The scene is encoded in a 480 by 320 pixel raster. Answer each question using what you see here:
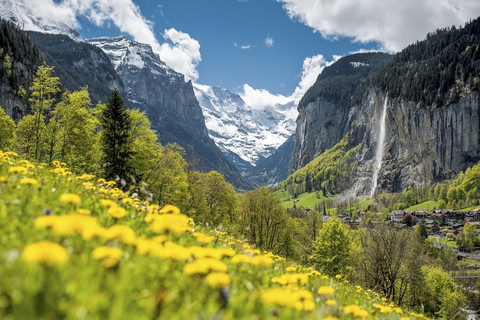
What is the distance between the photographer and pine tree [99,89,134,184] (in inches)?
1247

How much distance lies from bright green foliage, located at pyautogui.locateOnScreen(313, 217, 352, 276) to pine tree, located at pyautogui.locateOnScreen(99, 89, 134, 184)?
972 inches

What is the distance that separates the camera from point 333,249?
36.5 meters

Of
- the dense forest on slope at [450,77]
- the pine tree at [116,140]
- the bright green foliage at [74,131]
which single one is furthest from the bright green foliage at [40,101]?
the dense forest on slope at [450,77]

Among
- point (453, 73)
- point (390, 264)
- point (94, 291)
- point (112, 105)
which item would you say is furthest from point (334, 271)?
point (453, 73)

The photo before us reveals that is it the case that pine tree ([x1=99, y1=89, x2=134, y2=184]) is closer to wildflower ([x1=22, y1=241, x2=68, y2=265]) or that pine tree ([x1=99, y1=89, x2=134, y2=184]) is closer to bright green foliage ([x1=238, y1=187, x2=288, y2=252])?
bright green foliage ([x1=238, y1=187, x2=288, y2=252])

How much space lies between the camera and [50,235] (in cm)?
330

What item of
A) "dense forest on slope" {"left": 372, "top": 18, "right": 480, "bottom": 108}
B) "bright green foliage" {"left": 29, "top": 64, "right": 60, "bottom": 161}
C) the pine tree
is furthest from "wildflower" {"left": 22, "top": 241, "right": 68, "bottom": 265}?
"dense forest on slope" {"left": 372, "top": 18, "right": 480, "bottom": 108}

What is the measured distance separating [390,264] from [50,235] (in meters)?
37.1

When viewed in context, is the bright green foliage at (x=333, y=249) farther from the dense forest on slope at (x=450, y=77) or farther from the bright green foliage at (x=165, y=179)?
the dense forest on slope at (x=450, y=77)

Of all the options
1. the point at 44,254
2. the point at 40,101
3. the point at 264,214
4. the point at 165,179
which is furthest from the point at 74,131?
the point at 44,254

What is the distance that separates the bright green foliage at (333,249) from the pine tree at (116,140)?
24677 millimetres

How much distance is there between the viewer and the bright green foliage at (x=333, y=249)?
117 ft

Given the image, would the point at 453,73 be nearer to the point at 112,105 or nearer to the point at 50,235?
the point at 112,105

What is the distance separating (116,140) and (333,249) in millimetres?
28479
